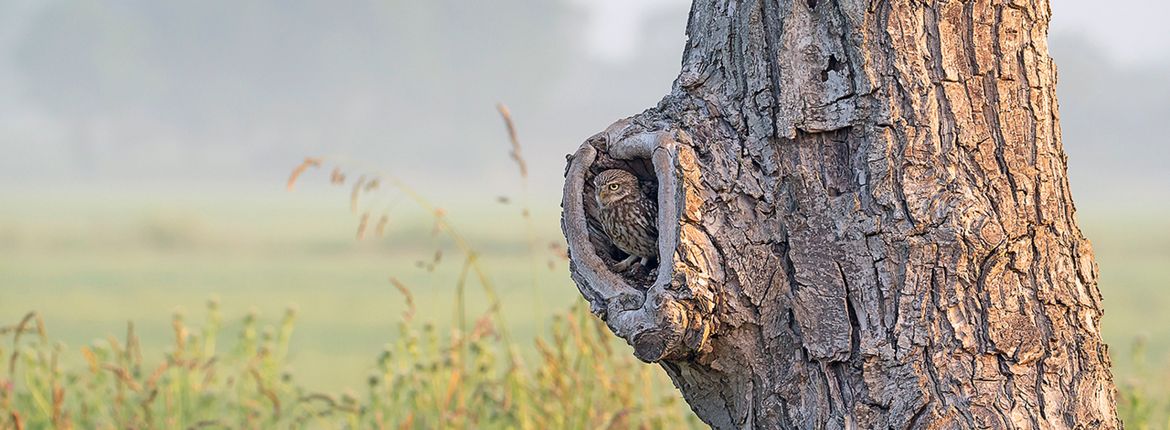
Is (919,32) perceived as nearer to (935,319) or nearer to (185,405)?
(935,319)

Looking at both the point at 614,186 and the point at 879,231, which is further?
the point at 614,186

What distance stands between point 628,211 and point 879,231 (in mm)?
553

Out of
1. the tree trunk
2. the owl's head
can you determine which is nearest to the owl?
the owl's head

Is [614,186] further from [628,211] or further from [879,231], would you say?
[879,231]

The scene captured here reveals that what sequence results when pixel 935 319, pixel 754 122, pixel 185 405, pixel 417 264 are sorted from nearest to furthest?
pixel 935 319 < pixel 754 122 < pixel 417 264 < pixel 185 405

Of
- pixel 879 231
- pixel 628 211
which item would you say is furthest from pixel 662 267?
pixel 879 231

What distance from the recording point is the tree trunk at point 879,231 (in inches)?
78.6

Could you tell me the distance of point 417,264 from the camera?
3.35m

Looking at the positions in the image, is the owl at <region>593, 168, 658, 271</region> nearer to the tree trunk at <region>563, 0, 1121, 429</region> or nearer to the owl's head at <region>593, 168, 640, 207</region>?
the owl's head at <region>593, 168, 640, 207</region>

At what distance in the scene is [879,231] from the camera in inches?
79.0

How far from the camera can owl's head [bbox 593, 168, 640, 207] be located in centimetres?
228

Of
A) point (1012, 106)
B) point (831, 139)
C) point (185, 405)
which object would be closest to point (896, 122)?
point (831, 139)

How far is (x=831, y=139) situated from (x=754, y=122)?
0.53 feet

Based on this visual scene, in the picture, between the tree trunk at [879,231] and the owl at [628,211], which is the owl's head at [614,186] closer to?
the owl at [628,211]
